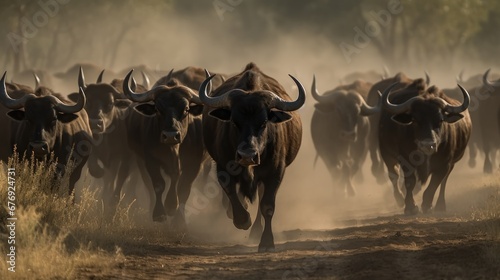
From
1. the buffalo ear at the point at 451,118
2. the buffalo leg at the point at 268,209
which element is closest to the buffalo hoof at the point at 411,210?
the buffalo ear at the point at 451,118

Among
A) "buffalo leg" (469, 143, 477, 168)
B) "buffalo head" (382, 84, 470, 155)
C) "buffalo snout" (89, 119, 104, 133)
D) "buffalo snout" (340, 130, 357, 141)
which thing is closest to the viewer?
"buffalo head" (382, 84, 470, 155)

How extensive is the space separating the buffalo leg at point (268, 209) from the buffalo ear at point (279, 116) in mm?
743

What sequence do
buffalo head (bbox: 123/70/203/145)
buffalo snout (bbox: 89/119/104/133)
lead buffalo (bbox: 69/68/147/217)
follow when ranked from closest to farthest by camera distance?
1. buffalo head (bbox: 123/70/203/145)
2. buffalo snout (bbox: 89/119/104/133)
3. lead buffalo (bbox: 69/68/147/217)

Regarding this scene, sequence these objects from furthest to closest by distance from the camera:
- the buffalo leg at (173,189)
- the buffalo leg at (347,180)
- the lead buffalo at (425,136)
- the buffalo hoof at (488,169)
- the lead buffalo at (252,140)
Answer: the buffalo hoof at (488,169) < the buffalo leg at (347,180) < the lead buffalo at (425,136) < the buffalo leg at (173,189) < the lead buffalo at (252,140)

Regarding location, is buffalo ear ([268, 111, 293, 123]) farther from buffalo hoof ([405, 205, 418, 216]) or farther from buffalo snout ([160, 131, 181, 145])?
buffalo hoof ([405, 205, 418, 216])

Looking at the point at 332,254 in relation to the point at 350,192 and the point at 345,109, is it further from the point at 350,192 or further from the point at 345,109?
the point at 345,109

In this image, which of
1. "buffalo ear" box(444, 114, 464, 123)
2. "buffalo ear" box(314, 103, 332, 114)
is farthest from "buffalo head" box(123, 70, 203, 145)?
"buffalo ear" box(314, 103, 332, 114)

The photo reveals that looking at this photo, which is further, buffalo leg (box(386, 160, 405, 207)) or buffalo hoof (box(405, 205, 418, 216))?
buffalo leg (box(386, 160, 405, 207))

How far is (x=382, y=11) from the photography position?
65.0 meters

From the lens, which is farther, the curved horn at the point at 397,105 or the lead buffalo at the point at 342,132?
the lead buffalo at the point at 342,132

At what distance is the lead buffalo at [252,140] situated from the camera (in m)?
11.2

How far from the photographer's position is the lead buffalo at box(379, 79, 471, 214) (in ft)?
49.0

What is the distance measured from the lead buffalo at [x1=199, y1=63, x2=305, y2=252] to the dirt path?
2.15 feet

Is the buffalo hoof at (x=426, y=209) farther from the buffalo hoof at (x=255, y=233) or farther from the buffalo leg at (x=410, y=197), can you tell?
the buffalo hoof at (x=255, y=233)
